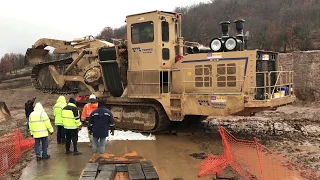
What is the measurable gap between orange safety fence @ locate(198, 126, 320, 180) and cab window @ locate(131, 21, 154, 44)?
14.9 ft

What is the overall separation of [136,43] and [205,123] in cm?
439

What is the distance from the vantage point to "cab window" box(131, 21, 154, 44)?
1047 cm

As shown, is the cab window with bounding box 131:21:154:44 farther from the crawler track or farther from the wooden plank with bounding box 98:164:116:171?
the wooden plank with bounding box 98:164:116:171

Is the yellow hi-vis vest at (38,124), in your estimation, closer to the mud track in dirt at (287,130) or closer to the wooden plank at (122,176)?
the wooden plank at (122,176)

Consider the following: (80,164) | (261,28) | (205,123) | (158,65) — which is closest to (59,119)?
(80,164)

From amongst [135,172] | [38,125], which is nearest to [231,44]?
[135,172]

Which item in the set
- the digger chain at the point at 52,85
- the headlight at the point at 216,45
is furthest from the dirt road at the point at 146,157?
the digger chain at the point at 52,85

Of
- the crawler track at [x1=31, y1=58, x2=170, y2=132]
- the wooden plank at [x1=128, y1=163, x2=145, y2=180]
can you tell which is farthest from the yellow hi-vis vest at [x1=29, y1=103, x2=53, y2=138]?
the crawler track at [x1=31, y1=58, x2=170, y2=132]

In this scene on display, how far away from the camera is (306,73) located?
17281 mm

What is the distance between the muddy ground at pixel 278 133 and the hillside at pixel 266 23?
2113 centimetres

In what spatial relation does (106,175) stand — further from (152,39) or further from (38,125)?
(152,39)

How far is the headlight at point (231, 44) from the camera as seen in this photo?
949 cm

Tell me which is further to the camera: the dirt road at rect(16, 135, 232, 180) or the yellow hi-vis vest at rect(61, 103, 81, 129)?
the yellow hi-vis vest at rect(61, 103, 81, 129)

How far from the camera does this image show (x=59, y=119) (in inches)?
369
